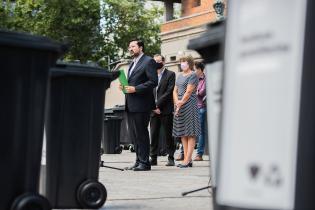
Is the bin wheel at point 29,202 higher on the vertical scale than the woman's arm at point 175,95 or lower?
lower

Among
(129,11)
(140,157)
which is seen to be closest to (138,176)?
(140,157)

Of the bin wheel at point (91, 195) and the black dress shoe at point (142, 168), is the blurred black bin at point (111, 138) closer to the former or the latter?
the black dress shoe at point (142, 168)

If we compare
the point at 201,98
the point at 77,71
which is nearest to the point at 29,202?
the point at 77,71

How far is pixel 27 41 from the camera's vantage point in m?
4.59

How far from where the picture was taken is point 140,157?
1093 cm

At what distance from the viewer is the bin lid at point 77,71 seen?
568cm

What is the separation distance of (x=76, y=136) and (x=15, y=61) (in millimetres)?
1322

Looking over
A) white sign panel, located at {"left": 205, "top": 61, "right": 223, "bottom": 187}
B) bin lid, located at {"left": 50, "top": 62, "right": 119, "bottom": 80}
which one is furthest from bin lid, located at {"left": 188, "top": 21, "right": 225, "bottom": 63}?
bin lid, located at {"left": 50, "top": 62, "right": 119, "bottom": 80}

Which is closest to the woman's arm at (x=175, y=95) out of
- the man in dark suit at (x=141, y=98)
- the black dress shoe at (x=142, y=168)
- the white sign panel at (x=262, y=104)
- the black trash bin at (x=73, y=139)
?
the man in dark suit at (x=141, y=98)

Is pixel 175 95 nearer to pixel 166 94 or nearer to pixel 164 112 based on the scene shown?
pixel 166 94

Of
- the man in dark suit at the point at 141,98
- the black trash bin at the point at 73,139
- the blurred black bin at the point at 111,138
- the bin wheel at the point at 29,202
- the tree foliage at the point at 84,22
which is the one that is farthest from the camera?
the tree foliage at the point at 84,22

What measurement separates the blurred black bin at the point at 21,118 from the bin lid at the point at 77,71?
0.95 meters

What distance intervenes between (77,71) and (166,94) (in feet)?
21.0

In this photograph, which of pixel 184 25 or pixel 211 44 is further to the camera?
pixel 184 25
